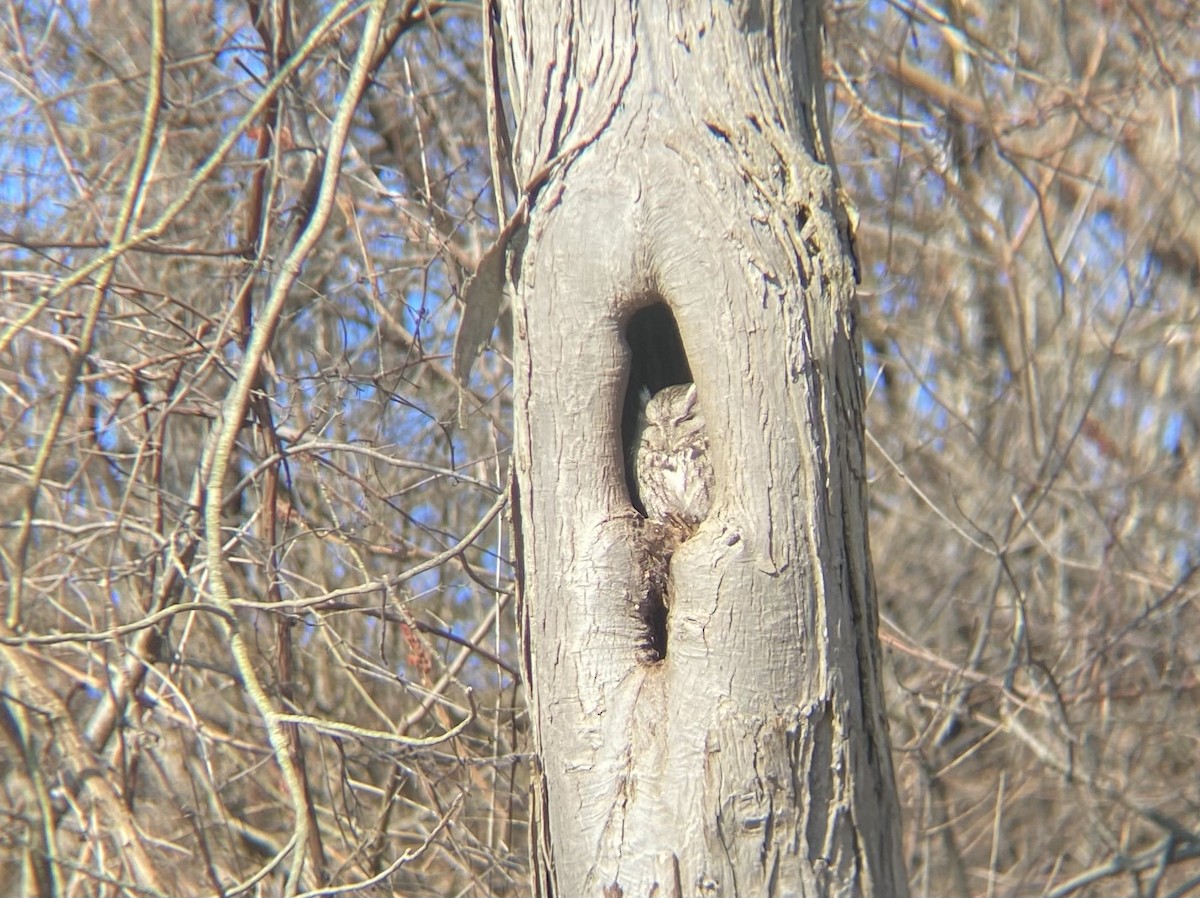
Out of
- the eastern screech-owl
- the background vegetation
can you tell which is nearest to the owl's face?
the eastern screech-owl

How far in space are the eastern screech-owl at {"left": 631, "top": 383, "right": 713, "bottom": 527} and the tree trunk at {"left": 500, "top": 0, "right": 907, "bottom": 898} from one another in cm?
6

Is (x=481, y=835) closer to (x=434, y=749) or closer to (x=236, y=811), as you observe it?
(x=434, y=749)

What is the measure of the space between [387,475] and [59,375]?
1110 millimetres

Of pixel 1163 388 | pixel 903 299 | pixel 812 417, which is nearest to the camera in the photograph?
pixel 812 417

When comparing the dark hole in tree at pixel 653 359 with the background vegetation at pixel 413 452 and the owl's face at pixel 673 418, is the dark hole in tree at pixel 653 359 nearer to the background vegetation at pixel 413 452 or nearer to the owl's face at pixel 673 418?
the owl's face at pixel 673 418

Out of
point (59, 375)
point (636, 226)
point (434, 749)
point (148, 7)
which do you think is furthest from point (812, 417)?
point (148, 7)

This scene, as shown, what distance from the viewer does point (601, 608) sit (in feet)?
6.23

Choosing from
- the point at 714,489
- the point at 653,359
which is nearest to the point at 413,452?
the point at 653,359

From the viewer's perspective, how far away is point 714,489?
75.9 inches

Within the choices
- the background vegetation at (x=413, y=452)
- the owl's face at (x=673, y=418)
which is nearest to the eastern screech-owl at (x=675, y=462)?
the owl's face at (x=673, y=418)

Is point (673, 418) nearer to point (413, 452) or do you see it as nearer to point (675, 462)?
point (675, 462)

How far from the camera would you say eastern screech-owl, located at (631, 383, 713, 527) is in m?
1.99

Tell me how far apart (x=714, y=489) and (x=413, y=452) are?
2.09m

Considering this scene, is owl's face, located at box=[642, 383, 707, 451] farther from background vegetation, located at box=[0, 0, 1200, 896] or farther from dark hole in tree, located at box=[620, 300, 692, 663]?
background vegetation, located at box=[0, 0, 1200, 896]
